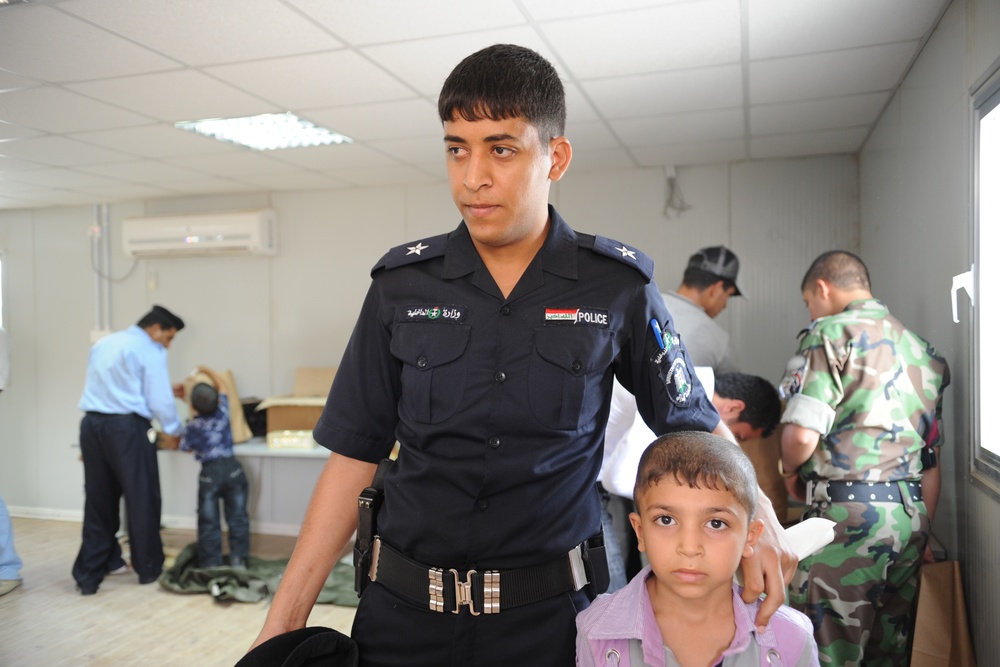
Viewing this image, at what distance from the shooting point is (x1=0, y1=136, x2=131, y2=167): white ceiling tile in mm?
3967

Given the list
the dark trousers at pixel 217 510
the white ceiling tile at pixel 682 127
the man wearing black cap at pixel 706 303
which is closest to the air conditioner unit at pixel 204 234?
the dark trousers at pixel 217 510

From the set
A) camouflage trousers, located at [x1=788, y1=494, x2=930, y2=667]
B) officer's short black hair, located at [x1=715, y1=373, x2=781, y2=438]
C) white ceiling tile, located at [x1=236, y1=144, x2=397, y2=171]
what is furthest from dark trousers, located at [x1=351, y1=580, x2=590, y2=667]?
white ceiling tile, located at [x1=236, y1=144, x2=397, y2=171]

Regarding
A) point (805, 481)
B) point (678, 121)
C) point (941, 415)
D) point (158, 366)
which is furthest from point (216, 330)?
point (941, 415)

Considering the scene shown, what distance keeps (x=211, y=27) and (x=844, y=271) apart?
7.69ft

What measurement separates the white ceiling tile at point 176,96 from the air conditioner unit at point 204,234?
6.26 feet

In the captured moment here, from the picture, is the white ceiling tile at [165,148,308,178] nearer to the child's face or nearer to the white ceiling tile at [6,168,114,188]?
the white ceiling tile at [6,168,114,188]

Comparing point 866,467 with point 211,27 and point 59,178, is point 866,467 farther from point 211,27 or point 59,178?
point 59,178

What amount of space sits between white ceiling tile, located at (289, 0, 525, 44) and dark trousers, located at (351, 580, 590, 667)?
189 centimetres

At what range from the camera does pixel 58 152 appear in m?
4.21

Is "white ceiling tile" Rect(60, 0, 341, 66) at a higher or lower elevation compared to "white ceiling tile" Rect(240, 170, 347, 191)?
lower

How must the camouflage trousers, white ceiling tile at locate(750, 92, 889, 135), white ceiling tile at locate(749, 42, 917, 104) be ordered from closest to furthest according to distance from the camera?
1. the camouflage trousers
2. white ceiling tile at locate(749, 42, 917, 104)
3. white ceiling tile at locate(750, 92, 889, 135)

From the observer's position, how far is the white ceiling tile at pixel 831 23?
235 cm

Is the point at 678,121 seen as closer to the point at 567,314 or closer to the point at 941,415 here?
the point at 941,415

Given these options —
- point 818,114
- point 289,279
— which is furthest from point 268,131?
point 818,114
